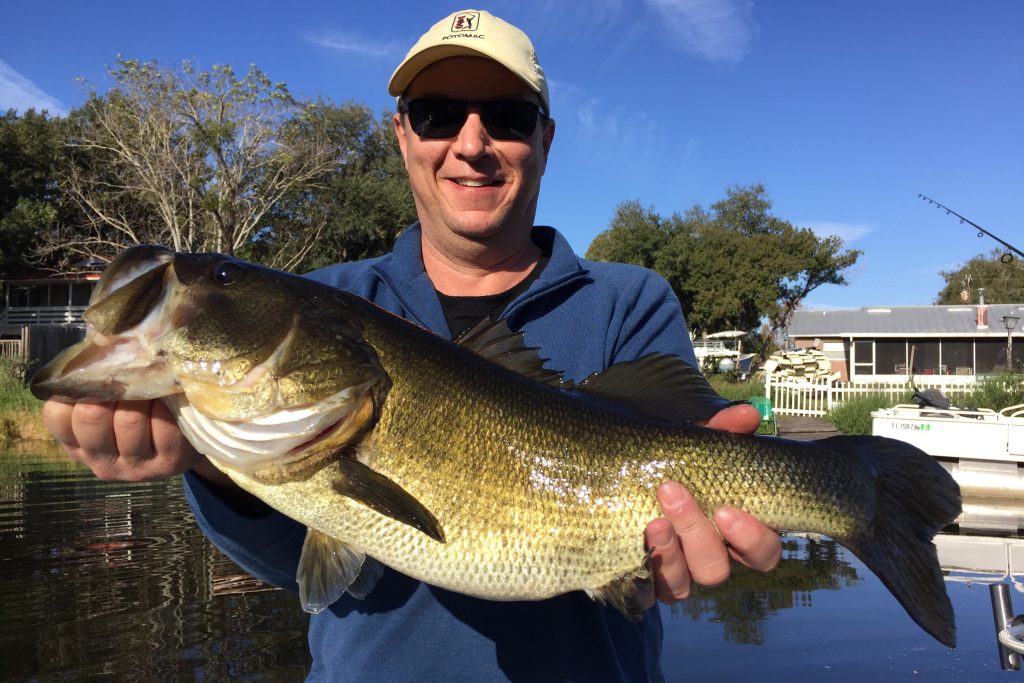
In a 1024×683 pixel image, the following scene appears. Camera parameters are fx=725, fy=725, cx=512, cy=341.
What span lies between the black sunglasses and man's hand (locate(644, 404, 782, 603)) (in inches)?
65.0

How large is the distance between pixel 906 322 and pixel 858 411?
26233mm

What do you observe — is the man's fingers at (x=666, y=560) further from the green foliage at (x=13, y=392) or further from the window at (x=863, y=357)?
the window at (x=863, y=357)

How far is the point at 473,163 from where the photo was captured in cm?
300

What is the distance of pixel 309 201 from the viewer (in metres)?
35.3

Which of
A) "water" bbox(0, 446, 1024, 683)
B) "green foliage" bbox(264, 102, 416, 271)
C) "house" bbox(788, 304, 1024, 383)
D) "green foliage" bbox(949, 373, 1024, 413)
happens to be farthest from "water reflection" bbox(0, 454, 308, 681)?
"house" bbox(788, 304, 1024, 383)

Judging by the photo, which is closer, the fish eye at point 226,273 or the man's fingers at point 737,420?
the fish eye at point 226,273

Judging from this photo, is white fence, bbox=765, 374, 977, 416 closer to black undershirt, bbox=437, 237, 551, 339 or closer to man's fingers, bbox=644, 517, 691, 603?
black undershirt, bbox=437, 237, 551, 339

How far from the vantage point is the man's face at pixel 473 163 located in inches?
117

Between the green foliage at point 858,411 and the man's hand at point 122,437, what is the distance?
18460 mm

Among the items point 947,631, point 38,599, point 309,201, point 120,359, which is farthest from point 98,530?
point 309,201

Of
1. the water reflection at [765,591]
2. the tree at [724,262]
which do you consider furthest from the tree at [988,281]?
the water reflection at [765,591]

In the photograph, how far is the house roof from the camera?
39.1 m

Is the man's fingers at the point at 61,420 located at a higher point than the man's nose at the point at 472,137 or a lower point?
lower

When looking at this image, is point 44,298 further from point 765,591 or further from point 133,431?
point 133,431
